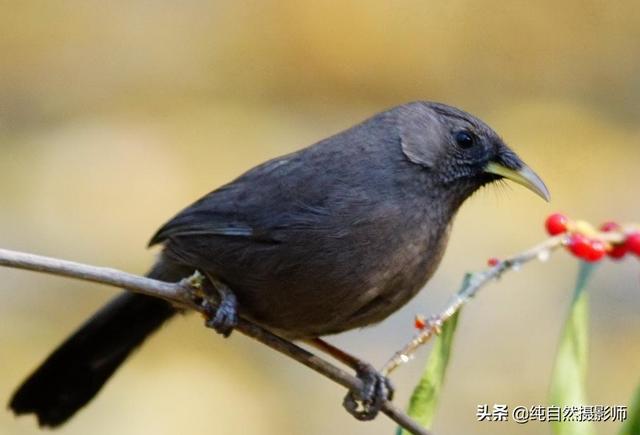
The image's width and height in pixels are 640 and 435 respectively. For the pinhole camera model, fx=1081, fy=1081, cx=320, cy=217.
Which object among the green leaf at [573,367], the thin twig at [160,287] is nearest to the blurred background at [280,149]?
the thin twig at [160,287]

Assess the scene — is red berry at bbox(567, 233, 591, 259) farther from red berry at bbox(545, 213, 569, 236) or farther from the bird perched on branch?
the bird perched on branch

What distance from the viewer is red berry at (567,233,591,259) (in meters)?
2.76

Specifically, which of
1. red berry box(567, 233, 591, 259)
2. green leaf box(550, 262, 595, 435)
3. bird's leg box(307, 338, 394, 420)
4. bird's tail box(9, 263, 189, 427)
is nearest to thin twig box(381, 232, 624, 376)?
red berry box(567, 233, 591, 259)

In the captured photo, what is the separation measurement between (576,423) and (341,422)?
153 inches

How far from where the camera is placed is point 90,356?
13.8 feet

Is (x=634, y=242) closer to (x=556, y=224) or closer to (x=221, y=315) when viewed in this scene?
(x=556, y=224)

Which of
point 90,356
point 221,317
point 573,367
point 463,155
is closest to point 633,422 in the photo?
point 573,367

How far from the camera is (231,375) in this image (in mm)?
6574

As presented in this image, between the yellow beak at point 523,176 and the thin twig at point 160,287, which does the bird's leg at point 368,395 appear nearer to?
the thin twig at point 160,287

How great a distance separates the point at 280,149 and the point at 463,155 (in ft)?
14.9

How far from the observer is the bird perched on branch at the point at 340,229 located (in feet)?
11.1

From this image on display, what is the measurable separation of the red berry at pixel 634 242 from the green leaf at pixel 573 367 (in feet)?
0.63

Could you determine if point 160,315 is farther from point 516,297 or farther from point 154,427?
point 516,297

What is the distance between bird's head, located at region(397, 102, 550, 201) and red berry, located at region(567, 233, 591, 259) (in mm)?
827
